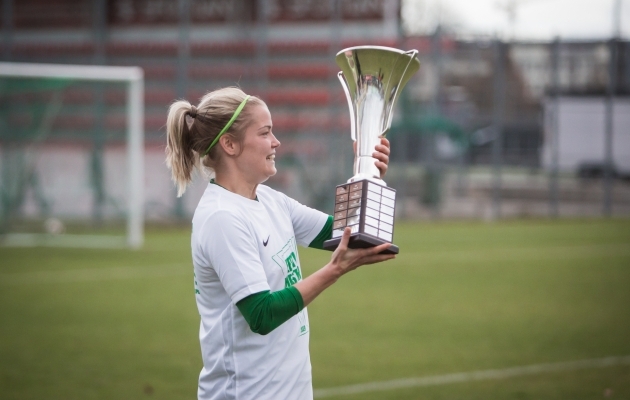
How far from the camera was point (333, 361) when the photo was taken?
22.4ft

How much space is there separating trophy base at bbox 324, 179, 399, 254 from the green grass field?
341cm


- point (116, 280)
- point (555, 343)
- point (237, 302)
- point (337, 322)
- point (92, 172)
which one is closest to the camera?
point (237, 302)

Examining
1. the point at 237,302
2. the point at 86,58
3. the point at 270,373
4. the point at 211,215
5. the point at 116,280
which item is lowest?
the point at 116,280

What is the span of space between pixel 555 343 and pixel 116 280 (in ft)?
19.7

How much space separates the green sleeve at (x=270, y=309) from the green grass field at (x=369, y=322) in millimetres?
3305

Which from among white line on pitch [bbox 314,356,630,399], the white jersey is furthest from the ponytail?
white line on pitch [bbox 314,356,630,399]

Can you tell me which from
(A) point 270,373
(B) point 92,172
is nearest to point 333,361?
(A) point 270,373

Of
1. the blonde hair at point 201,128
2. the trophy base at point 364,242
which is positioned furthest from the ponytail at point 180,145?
the trophy base at point 364,242

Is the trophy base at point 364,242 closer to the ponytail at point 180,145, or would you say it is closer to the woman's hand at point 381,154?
the woman's hand at point 381,154

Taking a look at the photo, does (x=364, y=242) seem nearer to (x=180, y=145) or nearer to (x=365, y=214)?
(x=365, y=214)

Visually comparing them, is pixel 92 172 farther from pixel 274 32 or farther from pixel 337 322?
pixel 337 322

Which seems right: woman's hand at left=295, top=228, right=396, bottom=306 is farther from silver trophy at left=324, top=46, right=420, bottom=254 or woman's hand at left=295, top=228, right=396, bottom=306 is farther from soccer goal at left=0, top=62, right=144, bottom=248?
soccer goal at left=0, top=62, right=144, bottom=248

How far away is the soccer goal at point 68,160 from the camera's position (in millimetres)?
15242

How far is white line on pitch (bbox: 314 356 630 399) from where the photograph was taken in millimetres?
5934
